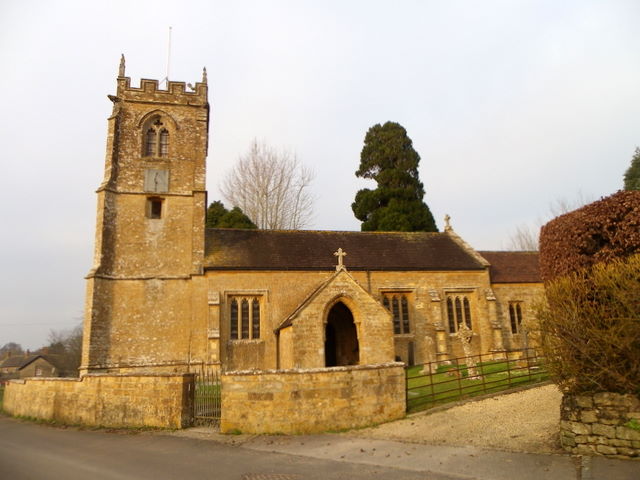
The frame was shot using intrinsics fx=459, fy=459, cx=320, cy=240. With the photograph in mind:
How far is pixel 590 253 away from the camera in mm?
10250

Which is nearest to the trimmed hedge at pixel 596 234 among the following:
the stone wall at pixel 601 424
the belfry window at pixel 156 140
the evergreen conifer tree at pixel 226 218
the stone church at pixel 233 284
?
the stone wall at pixel 601 424

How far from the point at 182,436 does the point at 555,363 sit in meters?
9.55

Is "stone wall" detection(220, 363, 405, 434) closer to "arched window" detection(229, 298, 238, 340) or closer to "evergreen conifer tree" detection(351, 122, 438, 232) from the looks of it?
"arched window" detection(229, 298, 238, 340)

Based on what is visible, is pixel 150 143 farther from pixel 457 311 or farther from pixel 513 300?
pixel 513 300

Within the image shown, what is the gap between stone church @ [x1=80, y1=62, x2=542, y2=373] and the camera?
2062 cm

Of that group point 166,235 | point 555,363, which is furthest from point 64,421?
point 555,363

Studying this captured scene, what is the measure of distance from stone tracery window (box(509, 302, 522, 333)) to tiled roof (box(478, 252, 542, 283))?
139cm

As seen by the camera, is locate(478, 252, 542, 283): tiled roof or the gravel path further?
locate(478, 252, 542, 283): tiled roof

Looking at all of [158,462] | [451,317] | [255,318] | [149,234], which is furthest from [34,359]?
[158,462]

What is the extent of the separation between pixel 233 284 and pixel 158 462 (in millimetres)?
12799

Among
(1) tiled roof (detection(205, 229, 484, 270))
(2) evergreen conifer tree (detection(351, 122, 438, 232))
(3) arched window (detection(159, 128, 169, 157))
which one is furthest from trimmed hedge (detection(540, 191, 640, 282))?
(2) evergreen conifer tree (detection(351, 122, 438, 232))

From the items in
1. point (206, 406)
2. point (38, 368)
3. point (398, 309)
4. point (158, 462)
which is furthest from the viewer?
point (38, 368)

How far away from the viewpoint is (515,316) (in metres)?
26.3

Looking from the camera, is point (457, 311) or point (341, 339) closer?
point (341, 339)
